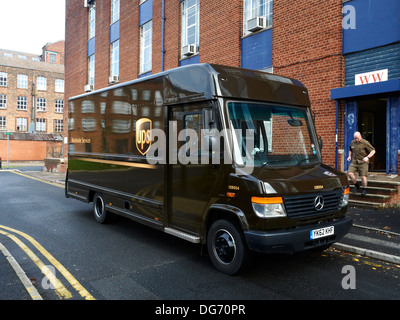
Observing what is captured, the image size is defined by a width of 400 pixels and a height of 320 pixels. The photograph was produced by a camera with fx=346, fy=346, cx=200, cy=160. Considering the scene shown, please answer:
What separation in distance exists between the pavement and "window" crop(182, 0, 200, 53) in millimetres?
10560

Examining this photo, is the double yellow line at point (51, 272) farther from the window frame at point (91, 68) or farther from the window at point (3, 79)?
the window at point (3, 79)

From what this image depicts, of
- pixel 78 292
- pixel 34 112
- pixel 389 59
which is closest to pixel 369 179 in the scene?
pixel 389 59

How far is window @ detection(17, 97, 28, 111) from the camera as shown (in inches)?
2046

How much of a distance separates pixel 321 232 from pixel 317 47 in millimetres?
7676

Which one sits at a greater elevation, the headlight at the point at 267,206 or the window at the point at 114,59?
the window at the point at 114,59

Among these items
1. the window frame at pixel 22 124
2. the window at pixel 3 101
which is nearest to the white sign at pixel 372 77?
the window frame at pixel 22 124

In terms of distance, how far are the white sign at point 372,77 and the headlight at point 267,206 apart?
6.90 meters

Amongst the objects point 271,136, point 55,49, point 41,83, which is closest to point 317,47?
point 271,136

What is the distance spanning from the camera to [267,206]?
4.22 metres

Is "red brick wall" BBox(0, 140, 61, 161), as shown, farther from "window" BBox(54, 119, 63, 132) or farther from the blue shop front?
the blue shop front

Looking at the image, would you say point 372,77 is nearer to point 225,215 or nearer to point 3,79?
point 225,215

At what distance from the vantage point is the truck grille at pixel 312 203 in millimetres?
4383

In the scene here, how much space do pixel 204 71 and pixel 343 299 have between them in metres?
3.36
